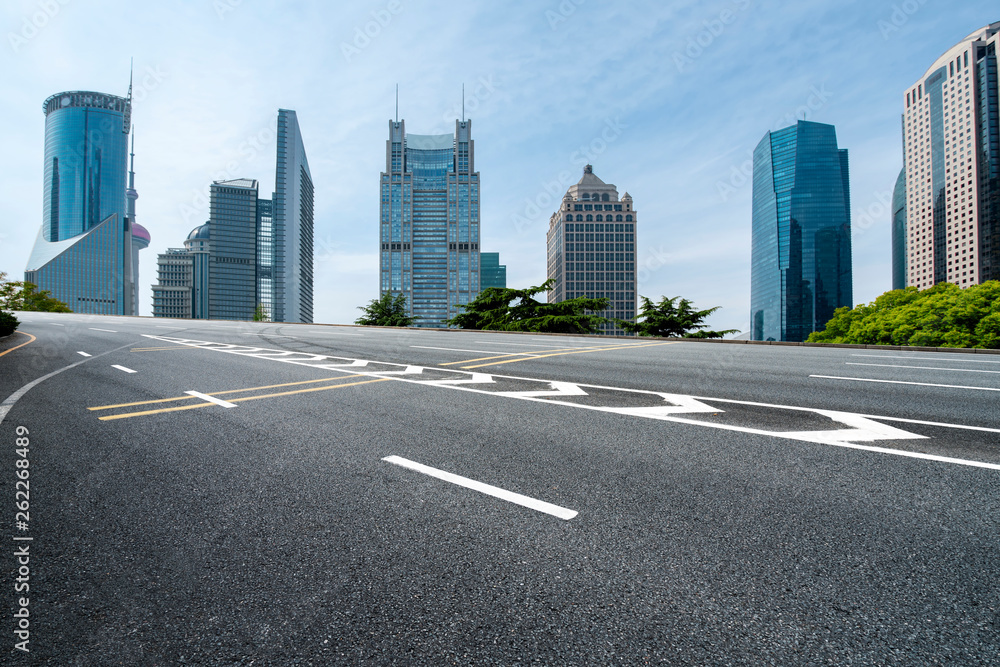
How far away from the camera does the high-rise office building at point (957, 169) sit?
12688cm

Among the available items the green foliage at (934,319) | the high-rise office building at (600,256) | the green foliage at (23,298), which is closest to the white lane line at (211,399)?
the green foliage at (934,319)

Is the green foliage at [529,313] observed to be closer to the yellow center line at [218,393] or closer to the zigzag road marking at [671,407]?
the zigzag road marking at [671,407]

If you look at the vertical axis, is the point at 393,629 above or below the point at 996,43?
below

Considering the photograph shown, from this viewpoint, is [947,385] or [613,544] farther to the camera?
[947,385]

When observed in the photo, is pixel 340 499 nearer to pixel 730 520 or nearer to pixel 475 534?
pixel 475 534

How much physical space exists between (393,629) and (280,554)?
87 cm

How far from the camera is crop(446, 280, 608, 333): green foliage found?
29.9m

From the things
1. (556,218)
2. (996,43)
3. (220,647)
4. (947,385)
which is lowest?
(220,647)

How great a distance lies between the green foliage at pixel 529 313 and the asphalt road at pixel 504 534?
24377 millimetres

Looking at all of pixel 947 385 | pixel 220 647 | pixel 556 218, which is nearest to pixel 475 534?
pixel 220 647

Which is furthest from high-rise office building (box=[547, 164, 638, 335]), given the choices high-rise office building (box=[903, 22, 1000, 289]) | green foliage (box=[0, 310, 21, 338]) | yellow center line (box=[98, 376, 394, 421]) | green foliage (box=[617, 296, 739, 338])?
yellow center line (box=[98, 376, 394, 421])

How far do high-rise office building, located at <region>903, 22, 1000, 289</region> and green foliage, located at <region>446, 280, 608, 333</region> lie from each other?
5897 inches

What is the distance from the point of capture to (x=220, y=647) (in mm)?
1667

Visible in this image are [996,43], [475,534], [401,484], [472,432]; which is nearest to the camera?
[475,534]
